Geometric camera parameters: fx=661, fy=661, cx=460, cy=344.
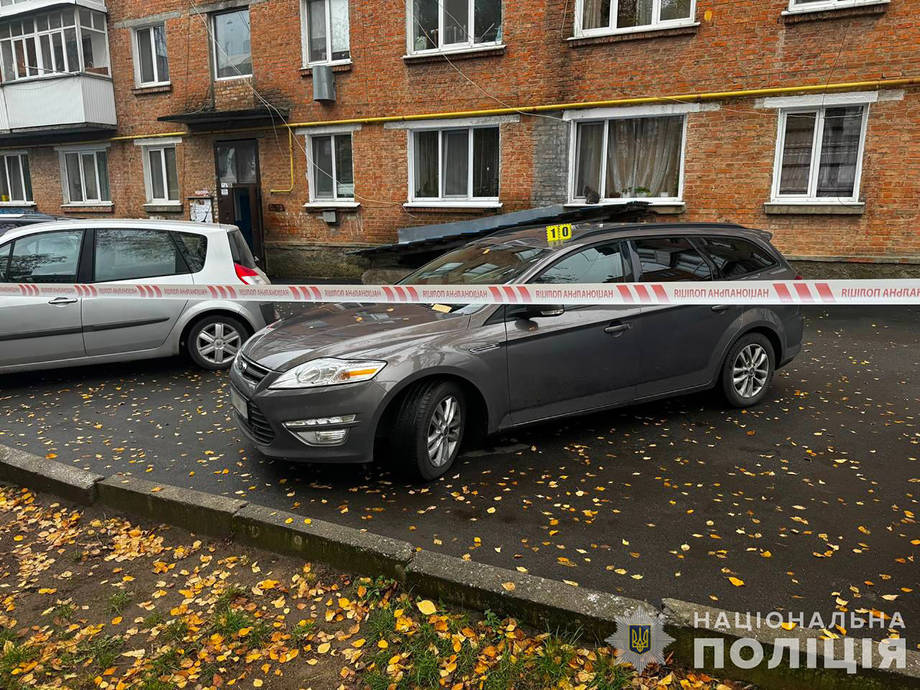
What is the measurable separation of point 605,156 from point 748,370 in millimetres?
8092

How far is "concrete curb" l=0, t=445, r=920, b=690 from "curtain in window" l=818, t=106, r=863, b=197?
10.7m

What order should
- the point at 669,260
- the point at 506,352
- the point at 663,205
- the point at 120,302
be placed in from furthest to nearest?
the point at 663,205, the point at 120,302, the point at 669,260, the point at 506,352

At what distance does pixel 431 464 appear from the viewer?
4383 mm

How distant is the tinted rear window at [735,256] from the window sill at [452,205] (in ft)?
26.6

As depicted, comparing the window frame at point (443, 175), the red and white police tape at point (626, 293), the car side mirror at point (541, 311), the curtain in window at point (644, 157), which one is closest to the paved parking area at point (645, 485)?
the car side mirror at point (541, 311)

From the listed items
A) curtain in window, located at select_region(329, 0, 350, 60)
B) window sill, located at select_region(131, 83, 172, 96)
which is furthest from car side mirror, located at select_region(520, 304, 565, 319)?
window sill, located at select_region(131, 83, 172, 96)

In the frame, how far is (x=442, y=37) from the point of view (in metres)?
13.9

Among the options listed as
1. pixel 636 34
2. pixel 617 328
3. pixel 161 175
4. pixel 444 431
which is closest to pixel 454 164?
pixel 636 34

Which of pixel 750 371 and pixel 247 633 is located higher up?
pixel 750 371

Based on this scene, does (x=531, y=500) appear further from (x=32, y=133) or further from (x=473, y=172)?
(x=32, y=133)

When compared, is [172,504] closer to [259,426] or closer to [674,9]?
[259,426]

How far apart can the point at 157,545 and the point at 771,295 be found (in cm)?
408

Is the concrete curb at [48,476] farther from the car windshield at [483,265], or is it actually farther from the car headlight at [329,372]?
the car windshield at [483,265]

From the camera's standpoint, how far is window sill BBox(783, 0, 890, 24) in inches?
413
